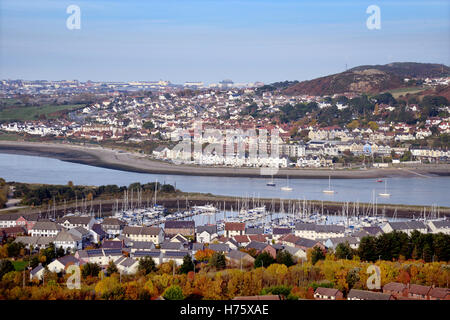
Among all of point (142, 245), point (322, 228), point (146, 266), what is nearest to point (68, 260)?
point (146, 266)

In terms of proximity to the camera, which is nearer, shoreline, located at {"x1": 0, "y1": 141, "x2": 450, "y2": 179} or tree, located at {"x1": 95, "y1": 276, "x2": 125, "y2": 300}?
tree, located at {"x1": 95, "y1": 276, "x2": 125, "y2": 300}

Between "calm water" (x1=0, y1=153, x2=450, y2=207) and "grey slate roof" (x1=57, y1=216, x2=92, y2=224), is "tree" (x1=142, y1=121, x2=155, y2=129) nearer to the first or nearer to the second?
"calm water" (x1=0, y1=153, x2=450, y2=207)

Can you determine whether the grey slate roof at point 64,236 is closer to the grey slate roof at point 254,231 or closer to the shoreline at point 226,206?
the grey slate roof at point 254,231

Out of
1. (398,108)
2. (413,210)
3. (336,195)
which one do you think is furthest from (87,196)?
(398,108)

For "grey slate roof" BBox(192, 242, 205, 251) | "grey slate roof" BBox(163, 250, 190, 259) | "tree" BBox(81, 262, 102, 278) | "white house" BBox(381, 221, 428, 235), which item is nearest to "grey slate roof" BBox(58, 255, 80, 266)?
"tree" BBox(81, 262, 102, 278)

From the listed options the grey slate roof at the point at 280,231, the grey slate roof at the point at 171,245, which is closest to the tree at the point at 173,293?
the grey slate roof at the point at 171,245
